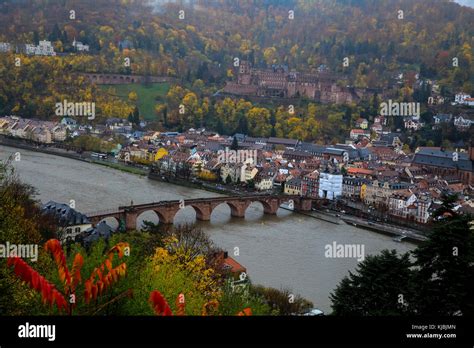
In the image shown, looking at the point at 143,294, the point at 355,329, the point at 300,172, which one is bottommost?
the point at 300,172

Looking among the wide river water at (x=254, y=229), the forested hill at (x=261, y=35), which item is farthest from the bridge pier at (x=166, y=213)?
the forested hill at (x=261, y=35)

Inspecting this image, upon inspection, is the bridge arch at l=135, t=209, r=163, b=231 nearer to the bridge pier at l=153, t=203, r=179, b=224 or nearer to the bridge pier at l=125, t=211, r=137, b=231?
the bridge pier at l=153, t=203, r=179, b=224

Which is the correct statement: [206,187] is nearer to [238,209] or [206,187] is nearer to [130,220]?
[238,209]

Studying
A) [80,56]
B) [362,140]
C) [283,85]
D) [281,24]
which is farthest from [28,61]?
[281,24]

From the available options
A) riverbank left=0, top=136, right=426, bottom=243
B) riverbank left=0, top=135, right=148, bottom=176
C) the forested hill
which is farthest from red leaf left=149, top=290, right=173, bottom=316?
the forested hill

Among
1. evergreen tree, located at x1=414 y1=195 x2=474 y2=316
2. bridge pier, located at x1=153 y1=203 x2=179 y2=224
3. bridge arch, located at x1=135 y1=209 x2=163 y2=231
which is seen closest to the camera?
evergreen tree, located at x1=414 y1=195 x2=474 y2=316

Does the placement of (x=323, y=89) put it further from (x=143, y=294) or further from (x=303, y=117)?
(x=143, y=294)
